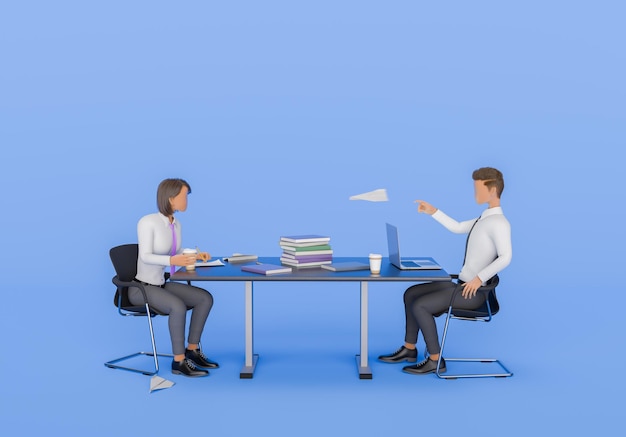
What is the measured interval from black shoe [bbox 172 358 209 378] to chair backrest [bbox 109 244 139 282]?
68 cm

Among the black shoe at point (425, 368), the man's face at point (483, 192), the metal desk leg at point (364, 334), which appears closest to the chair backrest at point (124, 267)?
Answer: the metal desk leg at point (364, 334)

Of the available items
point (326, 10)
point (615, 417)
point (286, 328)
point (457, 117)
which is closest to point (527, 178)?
point (457, 117)

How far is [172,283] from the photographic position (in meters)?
5.24

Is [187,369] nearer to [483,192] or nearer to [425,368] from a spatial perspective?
[425,368]

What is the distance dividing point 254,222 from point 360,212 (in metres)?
1.20

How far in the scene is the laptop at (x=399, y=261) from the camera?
16.0 feet

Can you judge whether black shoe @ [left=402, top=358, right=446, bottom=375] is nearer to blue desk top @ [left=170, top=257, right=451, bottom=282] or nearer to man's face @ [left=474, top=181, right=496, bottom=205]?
blue desk top @ [left=170, top=257, right=451, bottom=282]

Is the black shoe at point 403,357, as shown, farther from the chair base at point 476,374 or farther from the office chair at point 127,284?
the office chair at point 127,284

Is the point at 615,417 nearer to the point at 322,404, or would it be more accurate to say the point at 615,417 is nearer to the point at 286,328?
the point at 322,404

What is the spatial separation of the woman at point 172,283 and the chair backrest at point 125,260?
0.18 feet

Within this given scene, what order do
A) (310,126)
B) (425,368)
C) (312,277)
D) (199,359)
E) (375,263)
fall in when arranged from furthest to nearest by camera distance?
(310,126) → (199,359) → (425,368) → (375,263) → (312,277)

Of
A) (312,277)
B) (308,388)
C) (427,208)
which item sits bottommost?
(308,388)

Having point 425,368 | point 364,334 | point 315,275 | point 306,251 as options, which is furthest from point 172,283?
point 425,368

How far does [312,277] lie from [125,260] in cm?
138
